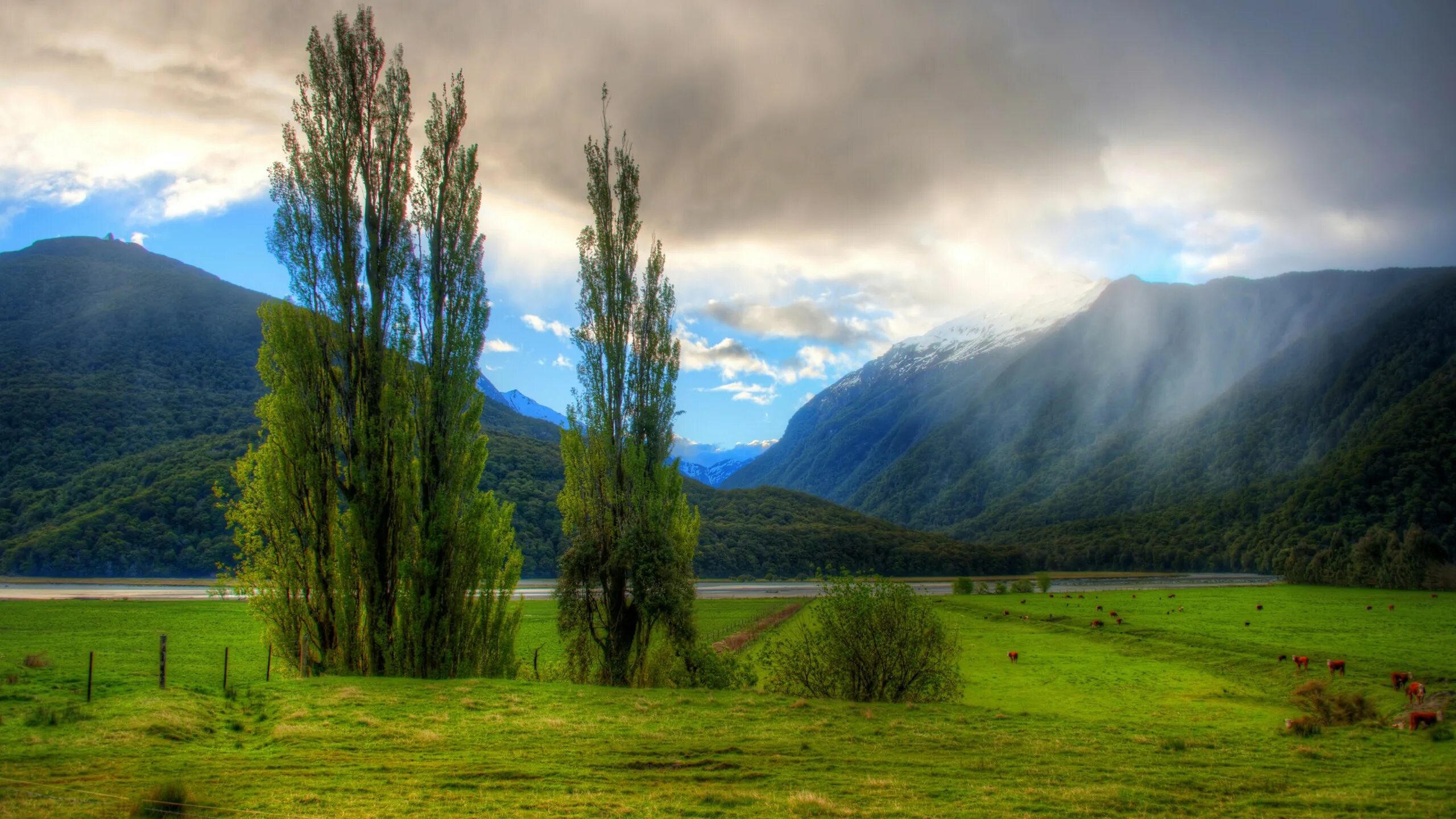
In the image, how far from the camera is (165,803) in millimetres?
8617

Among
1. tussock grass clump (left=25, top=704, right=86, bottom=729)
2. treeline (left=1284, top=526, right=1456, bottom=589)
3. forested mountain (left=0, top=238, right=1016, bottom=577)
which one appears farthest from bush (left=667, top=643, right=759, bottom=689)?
treeline (left=1284, top=526, right=1456, bottom=589)

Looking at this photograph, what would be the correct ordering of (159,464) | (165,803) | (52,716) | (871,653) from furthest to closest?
1. (159,464)
2. (871,653)
3. (52,716)
4. (165,803)

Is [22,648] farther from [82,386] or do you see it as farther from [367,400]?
[82,386]

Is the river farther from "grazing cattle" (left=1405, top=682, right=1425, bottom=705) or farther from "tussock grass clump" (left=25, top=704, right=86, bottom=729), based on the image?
"grazing cattle" (left=1405, top=682, right=1425, bottom=705)

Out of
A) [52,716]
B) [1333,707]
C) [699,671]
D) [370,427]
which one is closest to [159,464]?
[370,427]

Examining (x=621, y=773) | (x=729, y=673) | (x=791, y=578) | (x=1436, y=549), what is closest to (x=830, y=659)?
(x=729, y=673)

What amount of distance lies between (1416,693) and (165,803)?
109 ft

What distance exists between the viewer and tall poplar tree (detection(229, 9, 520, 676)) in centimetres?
2106

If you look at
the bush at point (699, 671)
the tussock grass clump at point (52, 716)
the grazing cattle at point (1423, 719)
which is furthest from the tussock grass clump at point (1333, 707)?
the tussock grass clump at point (52, 716)

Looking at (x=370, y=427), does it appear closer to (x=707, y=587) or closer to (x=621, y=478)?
(x=621, y=478)

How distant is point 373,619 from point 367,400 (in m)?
6.59

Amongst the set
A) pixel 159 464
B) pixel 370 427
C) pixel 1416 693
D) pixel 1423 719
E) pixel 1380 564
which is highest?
pixel 159 464

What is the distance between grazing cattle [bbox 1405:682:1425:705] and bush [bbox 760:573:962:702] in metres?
13.6

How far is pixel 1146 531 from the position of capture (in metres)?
172
